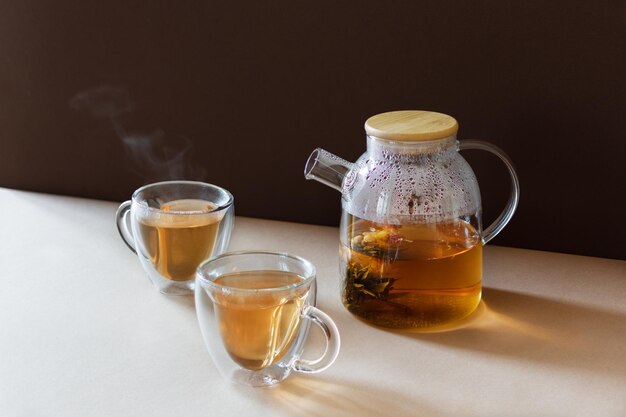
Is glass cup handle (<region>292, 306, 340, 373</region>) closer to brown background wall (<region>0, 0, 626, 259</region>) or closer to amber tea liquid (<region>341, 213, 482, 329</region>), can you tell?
amber tea liquid (<region>341, 213, 482, 329</region>)

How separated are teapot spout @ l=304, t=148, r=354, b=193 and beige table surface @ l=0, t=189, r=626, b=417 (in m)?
0.14

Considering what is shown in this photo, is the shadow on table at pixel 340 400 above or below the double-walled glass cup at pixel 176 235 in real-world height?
below

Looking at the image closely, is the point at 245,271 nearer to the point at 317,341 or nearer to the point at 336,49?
the point at 317,341

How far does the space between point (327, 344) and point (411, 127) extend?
9.7 inches

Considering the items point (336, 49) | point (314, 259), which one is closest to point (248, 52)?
point (336, 49)

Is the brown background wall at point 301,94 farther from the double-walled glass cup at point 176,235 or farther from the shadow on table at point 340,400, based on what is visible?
the shadow on table at point 340,400

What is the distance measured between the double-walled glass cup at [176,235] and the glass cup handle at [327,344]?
227 mm

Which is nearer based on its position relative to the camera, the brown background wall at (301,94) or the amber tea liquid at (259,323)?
the amber tea liquid at (259,323)

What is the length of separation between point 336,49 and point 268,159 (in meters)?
0.19

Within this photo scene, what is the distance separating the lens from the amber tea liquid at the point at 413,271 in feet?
3.06

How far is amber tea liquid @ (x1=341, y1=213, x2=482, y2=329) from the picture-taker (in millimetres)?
933

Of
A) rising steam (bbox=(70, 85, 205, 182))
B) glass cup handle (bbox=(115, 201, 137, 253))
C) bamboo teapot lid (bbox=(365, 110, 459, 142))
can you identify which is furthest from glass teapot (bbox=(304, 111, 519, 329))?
rising steam (bbox=(70, 85, 205, 182))

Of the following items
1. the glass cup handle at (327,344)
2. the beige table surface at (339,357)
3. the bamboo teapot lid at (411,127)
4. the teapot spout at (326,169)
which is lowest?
the beige table surface at (339,357)

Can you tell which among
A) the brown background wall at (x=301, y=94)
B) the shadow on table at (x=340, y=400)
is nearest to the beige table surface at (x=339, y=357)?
the shadow on table at (x=340, y=400)
